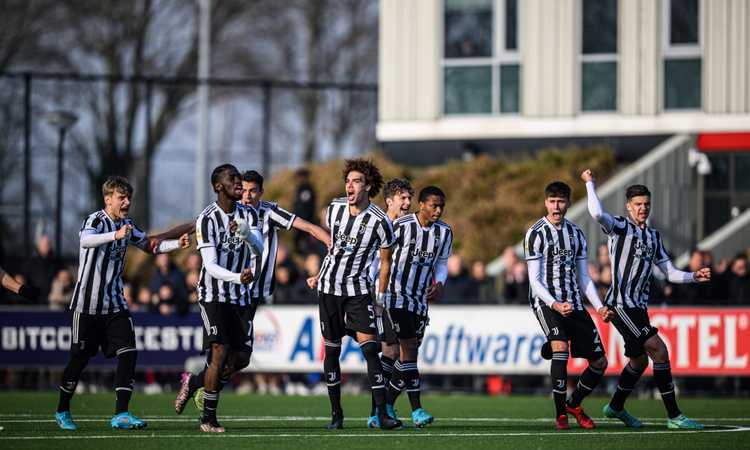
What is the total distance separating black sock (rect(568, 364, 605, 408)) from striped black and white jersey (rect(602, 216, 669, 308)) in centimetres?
64

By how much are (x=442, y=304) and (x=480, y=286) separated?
0.93 m

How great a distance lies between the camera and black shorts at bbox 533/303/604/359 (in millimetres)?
12773

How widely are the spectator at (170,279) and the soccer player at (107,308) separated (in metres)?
7.60

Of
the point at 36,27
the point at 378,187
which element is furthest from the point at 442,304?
the point at 36,27

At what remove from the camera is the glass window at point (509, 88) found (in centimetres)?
2775

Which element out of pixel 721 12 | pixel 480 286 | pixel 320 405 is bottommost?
pixel 320 405

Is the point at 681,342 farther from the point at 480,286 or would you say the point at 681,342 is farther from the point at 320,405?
the point at 320,405

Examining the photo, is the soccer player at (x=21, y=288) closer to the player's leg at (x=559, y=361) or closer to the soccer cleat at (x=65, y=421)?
the soccer cleat at (x=65, y=421)

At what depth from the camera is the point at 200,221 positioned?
481 inches

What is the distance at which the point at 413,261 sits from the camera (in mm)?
13375

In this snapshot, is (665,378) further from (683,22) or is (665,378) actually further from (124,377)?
(683,22)

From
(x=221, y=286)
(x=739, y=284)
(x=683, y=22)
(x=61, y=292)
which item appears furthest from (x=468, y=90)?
(x=221, y=286)

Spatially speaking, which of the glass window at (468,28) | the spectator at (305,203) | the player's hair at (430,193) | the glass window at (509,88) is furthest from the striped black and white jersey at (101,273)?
the glass window at (468,28)

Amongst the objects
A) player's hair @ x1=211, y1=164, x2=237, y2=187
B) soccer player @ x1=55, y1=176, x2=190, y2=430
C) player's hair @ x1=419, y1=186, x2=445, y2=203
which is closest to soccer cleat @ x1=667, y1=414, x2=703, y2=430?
player's hair @ x1=419, y1=186, x2=445, y2=203
